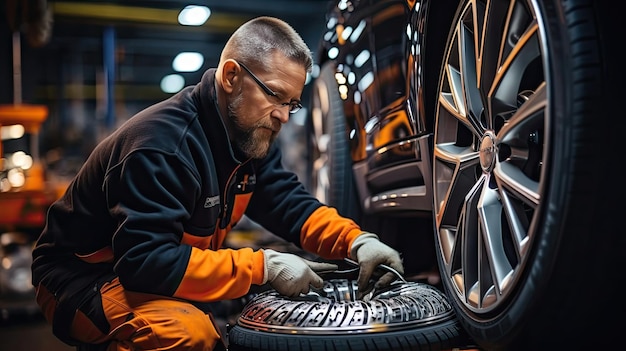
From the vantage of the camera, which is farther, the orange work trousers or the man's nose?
the man's nose

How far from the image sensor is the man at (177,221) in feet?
3.77

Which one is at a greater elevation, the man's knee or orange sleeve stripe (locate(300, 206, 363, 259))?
orange sleeve stripe (locate(300, 206, 363, 259))

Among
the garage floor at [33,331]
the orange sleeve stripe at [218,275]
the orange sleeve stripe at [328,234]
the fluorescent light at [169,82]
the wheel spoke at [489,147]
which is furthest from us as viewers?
the fluorescent light at [169,82]

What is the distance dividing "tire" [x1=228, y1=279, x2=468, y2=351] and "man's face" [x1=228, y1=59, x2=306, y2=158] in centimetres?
32

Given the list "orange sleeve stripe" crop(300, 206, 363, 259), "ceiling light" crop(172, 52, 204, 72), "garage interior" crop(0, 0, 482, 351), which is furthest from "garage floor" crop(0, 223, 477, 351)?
"ceiling light" crop(172, 52, 204, 72)

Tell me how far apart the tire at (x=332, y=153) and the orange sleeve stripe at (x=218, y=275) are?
2.08ft

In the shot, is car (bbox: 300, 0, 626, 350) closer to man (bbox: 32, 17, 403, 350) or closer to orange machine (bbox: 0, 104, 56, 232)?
man (bbox: 32, 17, 403, 350)

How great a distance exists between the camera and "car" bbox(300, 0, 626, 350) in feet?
2.68

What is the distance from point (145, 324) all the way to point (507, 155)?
2.26 feet

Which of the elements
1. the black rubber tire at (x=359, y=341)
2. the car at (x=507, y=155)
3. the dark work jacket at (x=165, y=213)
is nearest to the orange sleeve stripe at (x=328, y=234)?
the dark work jacket at (x=165, y=213)

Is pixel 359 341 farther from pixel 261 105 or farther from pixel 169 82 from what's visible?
pixel 169 82

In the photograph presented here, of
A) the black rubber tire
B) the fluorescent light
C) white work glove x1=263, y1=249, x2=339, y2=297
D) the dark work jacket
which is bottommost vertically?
the black rubber tire

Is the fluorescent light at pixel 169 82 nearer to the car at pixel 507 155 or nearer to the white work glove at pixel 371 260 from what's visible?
the car at pixel 507 155

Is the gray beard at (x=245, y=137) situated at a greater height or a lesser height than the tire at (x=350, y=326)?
greater
